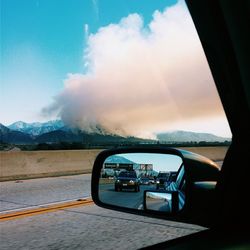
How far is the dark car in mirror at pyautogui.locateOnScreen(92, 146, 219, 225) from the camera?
2.21 metres

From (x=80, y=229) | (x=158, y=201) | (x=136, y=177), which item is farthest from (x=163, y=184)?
(x=80, y=229)

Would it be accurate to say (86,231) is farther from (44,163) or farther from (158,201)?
(44,163)

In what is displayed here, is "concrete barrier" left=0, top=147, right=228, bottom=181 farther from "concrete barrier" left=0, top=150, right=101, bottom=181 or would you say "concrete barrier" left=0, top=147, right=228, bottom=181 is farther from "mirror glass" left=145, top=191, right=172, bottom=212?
"mirror glass" left=145, top=191, right=172, bottom=212

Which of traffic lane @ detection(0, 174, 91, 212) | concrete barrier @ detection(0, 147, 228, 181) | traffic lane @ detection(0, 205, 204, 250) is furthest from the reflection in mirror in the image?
concrete barrier @ detection(0, 147, 228, 181)

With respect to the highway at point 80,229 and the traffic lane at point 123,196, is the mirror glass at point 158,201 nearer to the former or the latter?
the traffic lane at point 123,196

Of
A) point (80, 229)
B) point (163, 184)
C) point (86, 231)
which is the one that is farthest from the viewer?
point (80, 229)

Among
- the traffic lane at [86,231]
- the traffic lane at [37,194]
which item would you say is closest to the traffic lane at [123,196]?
the traffic lane at [86,231]

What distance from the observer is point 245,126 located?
8.00ft

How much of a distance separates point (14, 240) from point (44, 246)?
0.65m

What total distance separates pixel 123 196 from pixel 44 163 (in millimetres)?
19683

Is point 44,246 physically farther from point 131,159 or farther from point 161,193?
point 161,193

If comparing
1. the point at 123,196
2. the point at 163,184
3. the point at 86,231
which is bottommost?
the point at 86,231

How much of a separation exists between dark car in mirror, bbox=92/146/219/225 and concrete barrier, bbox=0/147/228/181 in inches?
615

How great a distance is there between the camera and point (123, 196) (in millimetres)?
2891
